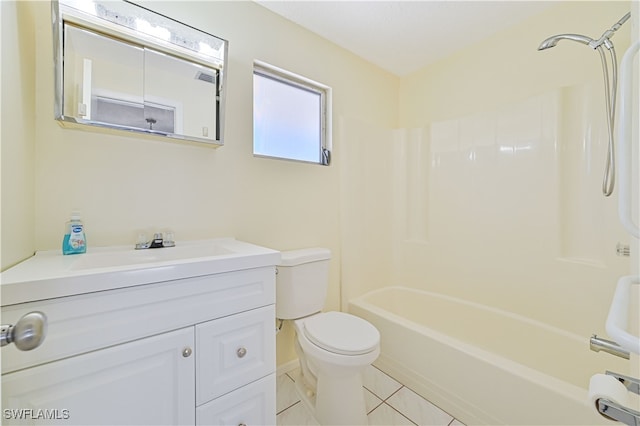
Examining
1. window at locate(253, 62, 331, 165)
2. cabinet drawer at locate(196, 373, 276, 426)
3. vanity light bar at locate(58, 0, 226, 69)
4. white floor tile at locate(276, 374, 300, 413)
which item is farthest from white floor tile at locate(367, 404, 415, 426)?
vanity light bar at locate(58, 0, 226, 69)

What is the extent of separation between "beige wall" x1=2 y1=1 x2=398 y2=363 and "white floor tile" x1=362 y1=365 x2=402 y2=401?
49 cm

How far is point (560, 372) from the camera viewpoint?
1.47m

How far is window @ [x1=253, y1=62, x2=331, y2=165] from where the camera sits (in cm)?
160

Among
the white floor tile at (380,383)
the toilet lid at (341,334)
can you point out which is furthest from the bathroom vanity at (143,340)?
the white floor tile at (380,383)

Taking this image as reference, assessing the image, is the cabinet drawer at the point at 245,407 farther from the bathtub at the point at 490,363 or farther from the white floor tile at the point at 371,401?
the bathtub at the point at 490,363

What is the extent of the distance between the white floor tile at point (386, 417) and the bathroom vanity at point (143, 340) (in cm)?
61

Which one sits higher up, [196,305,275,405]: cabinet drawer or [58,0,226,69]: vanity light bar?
[58,0,226,69]: vanity light bar

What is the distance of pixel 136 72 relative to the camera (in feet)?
3.82

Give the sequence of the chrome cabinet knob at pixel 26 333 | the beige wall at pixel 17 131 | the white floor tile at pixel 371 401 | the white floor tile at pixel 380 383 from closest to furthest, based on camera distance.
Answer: the chrome cabinet knob at pixel 26 333
the beige wall at pixel 17 131
the white floor tile at pixel 371 401
the white floor tile at pixel 380 383

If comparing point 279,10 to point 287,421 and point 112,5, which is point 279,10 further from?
point 287,421

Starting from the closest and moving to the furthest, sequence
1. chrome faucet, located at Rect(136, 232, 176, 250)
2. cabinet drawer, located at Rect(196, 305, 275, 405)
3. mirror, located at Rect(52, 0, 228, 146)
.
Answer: cabinet drawer, located at Rect(196, 305, 275, 405) → mirror, located at Rect(52, 0, 228, 146) → chrome faucet, located at Rect(136, 232, 176, 250)

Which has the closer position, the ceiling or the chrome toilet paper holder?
the chrome toilet paper holder

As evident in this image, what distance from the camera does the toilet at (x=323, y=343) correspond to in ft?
4.05

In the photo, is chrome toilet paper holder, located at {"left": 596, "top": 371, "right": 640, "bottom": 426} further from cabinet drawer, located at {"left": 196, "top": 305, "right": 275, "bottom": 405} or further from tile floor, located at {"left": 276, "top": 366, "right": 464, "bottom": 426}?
tile floor, located at {"left": 276, "top": 366, "right": 464, "bottom": 426}
